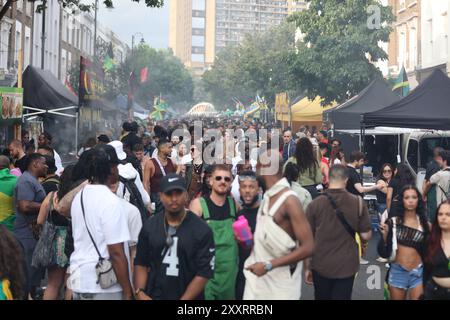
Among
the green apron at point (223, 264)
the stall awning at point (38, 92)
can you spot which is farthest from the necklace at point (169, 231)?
the stall awning at point (38, 92)

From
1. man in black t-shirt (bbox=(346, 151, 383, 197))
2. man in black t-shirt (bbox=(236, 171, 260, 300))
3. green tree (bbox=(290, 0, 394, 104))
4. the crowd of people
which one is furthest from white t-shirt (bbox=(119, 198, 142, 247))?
green tree (bbox=(290, 0, 394, 104))

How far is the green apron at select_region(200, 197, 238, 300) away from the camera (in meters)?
5.53

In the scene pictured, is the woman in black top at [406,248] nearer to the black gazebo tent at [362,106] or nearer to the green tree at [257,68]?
the black gazebo tent at [362,106]

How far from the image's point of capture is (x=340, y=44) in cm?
3328

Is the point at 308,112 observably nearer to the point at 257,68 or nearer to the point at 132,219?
the point at 257,68

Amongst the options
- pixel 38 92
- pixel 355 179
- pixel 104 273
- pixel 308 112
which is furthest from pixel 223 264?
pixel 308 112

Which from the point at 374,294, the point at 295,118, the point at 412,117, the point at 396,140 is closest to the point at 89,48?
the point at 295,118

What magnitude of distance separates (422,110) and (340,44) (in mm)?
19967

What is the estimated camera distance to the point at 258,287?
5.23 meters

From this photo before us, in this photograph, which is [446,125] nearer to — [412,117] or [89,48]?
[412,117]

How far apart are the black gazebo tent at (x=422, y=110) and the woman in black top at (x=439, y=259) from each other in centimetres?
765

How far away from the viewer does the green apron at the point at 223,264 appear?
5.53 m

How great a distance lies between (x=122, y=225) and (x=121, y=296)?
0.51 m

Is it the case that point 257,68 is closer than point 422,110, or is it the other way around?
point 422,110
